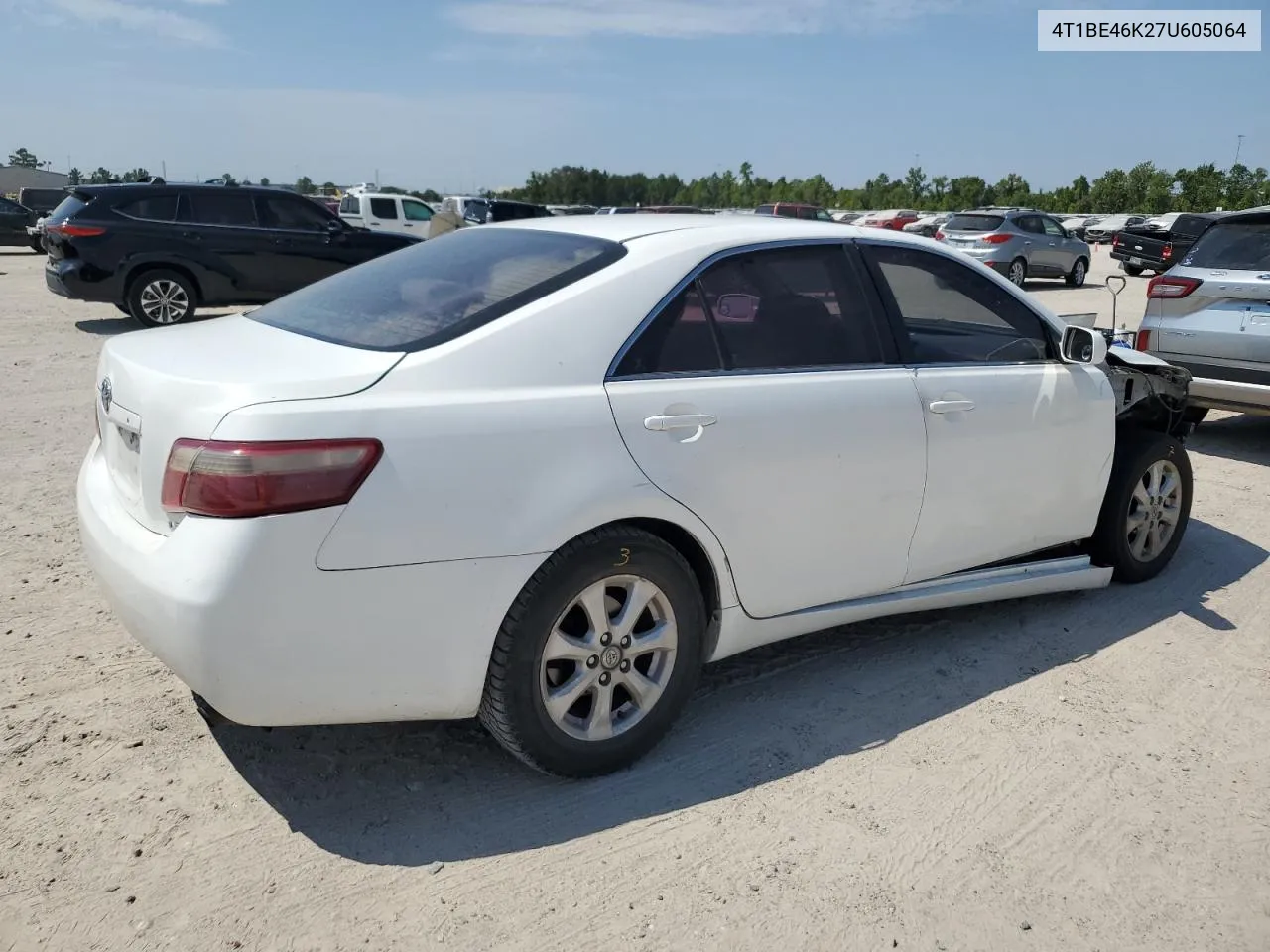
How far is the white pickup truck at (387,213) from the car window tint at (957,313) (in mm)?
21733

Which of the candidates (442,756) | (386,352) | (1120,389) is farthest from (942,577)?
(386,352)

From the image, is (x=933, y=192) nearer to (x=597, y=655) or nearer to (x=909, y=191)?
(x=909, y=191)

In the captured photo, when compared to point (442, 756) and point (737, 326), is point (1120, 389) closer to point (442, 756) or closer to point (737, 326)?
point (737, 326)

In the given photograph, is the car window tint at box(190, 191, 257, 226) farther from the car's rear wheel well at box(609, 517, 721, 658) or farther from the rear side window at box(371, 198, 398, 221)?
the rear side window at box(371, 198, 398, 221)

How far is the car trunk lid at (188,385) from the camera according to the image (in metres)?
2.60

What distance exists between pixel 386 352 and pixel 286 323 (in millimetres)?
693

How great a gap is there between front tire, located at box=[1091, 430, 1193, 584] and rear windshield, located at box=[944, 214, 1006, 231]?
61.1ft

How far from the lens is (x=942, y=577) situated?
156 inches

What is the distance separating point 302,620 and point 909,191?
298 ft

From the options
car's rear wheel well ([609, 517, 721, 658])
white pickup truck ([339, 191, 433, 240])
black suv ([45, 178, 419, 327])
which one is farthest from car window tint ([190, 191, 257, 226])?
white pickup truck ([339, 191, 433, 240])

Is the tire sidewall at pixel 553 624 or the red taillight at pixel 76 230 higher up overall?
the red taillight at pixel 76 230

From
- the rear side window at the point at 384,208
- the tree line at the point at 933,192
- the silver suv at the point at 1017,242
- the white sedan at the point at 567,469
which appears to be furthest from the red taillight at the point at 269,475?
the tree line at the point at 933,192

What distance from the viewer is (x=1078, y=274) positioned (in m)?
24.2

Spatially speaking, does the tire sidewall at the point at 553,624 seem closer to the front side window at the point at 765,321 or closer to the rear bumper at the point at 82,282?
the front side window at the point at 765,321
